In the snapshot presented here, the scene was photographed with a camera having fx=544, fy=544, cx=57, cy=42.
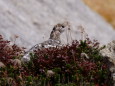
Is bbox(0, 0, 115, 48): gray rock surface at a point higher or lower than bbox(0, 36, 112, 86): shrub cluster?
higher

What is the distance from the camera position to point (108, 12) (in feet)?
124

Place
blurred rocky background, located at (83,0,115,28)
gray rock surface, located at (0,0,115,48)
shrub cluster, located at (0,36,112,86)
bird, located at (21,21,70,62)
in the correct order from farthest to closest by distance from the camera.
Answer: blurred rocky background, located at (83,0,115,28) → gray rock surface, located at (0,0,115,48) → bird, located at (21,21,70,62) → shrub cluster, located at (0,36,112,86)

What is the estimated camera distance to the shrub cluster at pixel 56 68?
40.5 ft

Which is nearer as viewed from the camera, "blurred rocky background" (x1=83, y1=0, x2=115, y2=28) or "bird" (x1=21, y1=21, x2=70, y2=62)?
"bird" (x1=21, y1=21, x2=70, y2=62)

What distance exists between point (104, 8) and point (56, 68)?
25.7 metres

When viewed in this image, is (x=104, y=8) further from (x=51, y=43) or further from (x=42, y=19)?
(x=51, y=43)

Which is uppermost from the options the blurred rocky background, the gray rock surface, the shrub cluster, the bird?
the blurred rocky background

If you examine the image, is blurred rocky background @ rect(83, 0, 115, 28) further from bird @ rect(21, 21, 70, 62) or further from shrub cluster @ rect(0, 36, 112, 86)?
shrub cluster @ rect(0, 36, 112, 86)

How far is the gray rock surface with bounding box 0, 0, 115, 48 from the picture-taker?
23.2 meters

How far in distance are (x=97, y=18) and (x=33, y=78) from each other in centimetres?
2115

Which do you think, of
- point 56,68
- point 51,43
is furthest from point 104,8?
point 56,68

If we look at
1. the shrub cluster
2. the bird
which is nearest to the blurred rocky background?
the bird

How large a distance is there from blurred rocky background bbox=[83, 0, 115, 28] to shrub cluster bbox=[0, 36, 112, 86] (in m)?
22.2

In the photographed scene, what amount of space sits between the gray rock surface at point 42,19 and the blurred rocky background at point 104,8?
1.51m
